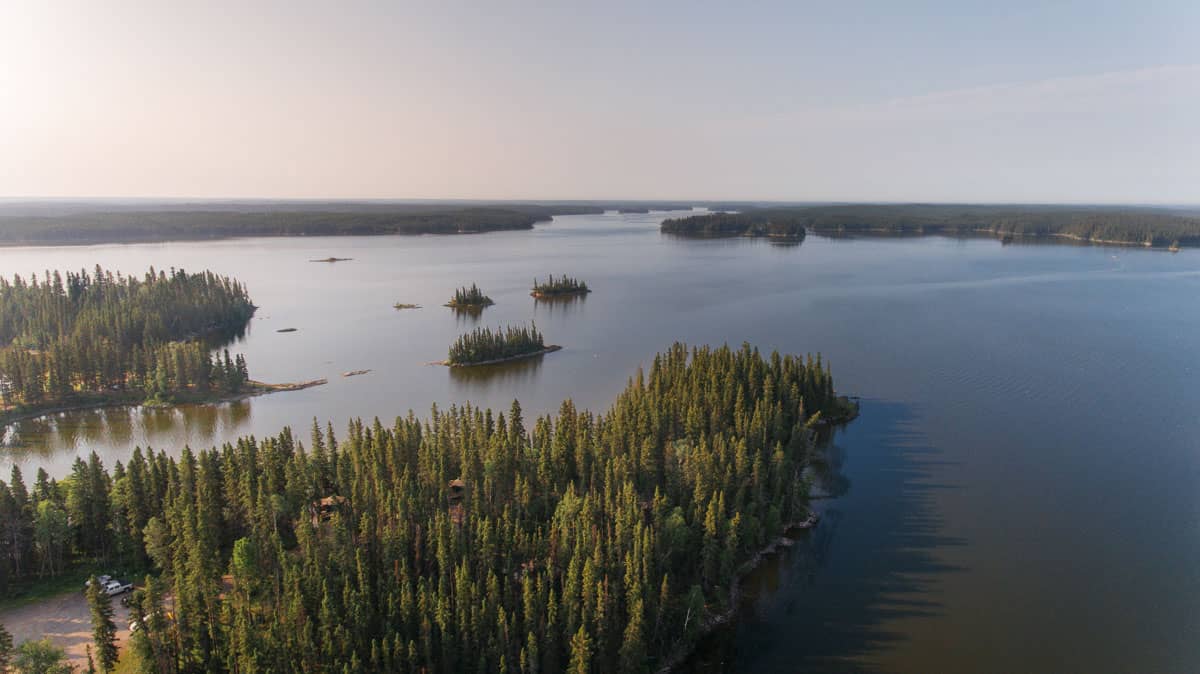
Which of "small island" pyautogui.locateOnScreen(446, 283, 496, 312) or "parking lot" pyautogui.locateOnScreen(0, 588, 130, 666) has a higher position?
"small island" pyautogui.locateOnScreen(446, 283, 496, 312)

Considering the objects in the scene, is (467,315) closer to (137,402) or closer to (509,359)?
(509,359)

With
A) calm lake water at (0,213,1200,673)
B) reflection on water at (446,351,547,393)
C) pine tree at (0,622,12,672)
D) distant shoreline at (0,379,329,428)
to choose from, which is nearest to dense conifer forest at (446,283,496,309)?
calm lake water at (0,213,1200,673)

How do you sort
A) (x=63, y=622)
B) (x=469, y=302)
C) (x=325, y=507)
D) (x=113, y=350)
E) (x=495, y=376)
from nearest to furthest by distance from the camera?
(x=63, y=622) < (x=325, y=507) < (x=113, y=350) < (x=495, y=376) < (x=469, y=302)

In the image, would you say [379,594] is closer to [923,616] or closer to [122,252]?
[923,616]

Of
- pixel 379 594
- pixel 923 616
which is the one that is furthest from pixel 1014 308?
pixel 379 594

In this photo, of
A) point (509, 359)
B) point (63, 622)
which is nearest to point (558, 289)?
point (509, 359)

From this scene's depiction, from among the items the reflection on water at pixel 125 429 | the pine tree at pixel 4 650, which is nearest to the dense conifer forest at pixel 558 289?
the reflection on water at pixel 125 429

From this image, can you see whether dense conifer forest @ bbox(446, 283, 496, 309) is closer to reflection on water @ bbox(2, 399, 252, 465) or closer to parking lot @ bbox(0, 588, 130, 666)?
reflection on water @ bbox(2, 399, 252, 465)
